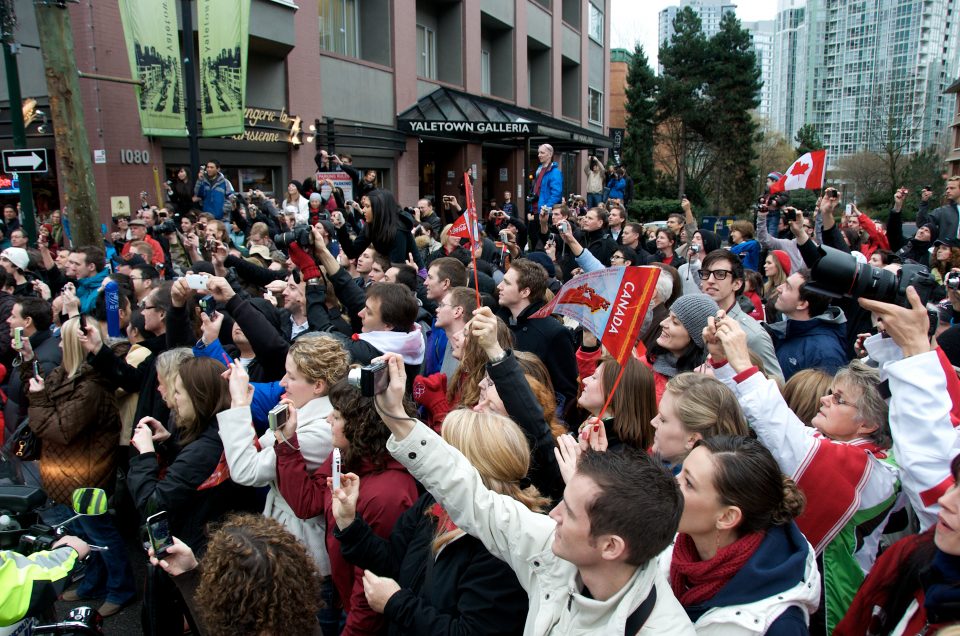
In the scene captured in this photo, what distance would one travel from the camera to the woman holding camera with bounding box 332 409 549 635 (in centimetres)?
229

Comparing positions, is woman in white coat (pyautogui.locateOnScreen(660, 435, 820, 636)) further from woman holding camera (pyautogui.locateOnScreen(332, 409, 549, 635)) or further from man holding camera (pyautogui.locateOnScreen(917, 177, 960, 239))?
man holding camera (pyautogui.locateOnScreen(917, 177, 960, 239))

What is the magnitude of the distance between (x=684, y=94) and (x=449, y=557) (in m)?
45.3

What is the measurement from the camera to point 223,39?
1231 centimetres

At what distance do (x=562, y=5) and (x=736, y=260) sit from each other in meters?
30.5

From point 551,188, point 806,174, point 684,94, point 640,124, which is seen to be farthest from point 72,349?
point 684,94

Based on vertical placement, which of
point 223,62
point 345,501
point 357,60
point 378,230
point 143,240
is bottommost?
point 345,501

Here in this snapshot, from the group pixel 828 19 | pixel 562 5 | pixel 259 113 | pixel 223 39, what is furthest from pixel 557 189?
pixel 828 19

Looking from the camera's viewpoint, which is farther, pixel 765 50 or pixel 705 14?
pixel 765 50

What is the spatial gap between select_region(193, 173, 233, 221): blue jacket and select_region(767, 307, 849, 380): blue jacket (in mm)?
9344

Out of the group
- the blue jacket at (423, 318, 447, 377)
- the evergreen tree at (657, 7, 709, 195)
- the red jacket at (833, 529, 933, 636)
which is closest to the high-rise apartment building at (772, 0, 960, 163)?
the evergreen tree at (657, 7, 709, 195)

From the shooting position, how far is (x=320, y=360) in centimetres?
359

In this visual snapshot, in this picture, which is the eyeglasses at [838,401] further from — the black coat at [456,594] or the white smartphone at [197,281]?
the white smartphone at [197,281]

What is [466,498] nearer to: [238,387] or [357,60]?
[238,387]

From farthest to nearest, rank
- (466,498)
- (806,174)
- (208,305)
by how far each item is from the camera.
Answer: (806,174), (208,305), (466,498)
